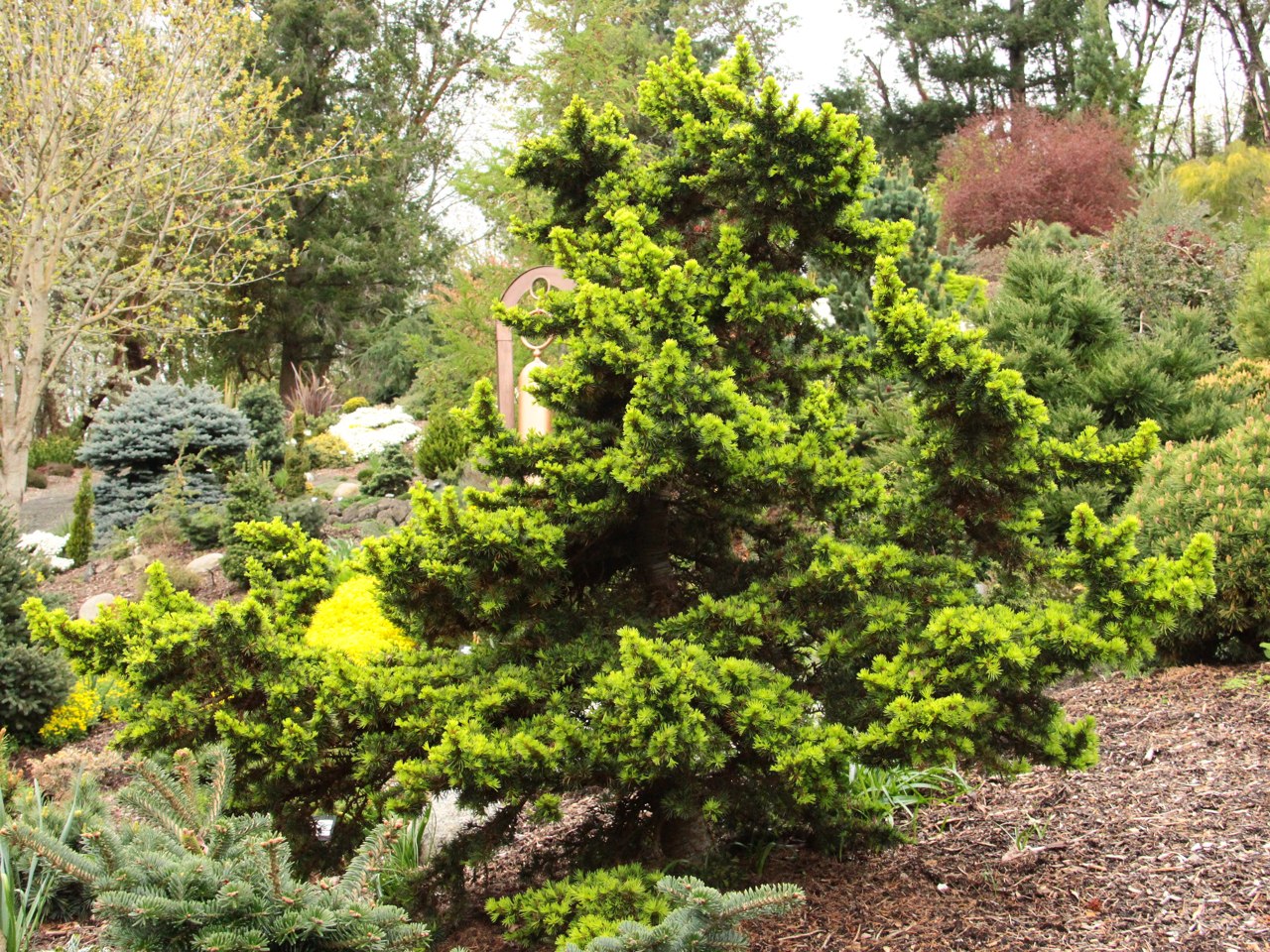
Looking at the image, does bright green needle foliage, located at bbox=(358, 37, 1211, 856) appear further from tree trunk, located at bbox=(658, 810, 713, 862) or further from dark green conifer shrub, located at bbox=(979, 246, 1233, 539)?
dark green conifer shrub, located at bbox=(979, 246, 1233, 539)

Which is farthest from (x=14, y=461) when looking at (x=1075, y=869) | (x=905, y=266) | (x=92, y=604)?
(x=1075, y=869)

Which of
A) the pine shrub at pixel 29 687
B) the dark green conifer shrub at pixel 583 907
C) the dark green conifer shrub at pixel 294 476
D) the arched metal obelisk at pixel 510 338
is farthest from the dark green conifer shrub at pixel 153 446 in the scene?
the dark green conifer shrub at pixel 583 907

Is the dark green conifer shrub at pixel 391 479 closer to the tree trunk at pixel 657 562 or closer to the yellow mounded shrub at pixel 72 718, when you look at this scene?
the yellow mounded shrub at pixel 72 718

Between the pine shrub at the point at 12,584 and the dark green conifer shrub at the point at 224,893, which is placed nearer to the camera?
the dark green conifer shrub at the point at 224,893

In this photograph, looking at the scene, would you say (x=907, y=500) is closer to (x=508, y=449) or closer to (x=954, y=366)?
(x=954, y=366)

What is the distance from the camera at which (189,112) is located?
32.6 ft

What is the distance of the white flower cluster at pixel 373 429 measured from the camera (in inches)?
651

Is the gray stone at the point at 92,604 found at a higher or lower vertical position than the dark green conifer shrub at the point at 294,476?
lower

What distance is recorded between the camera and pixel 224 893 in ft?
6.70

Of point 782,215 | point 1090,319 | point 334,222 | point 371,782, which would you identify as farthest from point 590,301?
point 334,222

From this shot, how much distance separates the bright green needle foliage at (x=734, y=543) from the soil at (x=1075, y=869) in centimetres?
28

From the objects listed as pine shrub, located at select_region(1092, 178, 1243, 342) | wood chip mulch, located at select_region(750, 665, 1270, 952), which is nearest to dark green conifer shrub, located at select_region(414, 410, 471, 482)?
pine shrub, located at select_region(1092, 178, 1243, 342)

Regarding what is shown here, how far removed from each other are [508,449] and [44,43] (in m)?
8.44

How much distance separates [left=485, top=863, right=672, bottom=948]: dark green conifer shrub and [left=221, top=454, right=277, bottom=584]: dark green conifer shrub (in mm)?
7201
